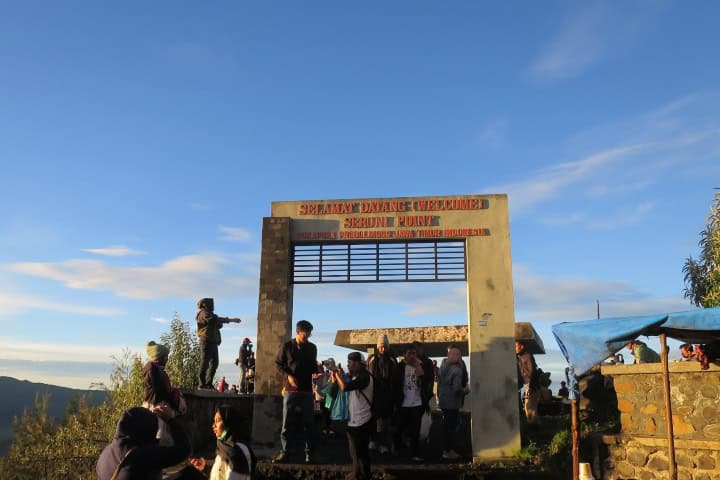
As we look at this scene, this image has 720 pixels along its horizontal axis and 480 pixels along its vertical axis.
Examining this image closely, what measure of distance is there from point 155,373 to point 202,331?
4.40m

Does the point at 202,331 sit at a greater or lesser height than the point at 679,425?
greater

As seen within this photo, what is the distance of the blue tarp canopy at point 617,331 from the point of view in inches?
328

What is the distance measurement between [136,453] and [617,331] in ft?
21.7

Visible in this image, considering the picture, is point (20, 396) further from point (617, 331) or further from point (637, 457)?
point (617, 331)

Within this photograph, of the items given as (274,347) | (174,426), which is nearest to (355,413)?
(174,426)

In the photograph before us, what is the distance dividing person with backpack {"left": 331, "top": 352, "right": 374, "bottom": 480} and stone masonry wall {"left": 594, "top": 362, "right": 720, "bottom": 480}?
4.71 meters

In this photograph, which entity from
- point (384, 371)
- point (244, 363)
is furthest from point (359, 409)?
point (244, 363)

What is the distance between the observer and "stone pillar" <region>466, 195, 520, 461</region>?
10.9m

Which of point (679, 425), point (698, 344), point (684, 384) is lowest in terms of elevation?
point (679, 425)

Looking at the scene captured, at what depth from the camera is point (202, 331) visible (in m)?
11.1

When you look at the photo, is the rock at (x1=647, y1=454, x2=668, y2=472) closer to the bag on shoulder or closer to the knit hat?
the bag on shoulder

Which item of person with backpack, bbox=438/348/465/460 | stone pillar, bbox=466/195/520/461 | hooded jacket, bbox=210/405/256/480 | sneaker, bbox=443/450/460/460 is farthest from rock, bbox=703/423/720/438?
hooded jacket, bbox=210/405/256/480

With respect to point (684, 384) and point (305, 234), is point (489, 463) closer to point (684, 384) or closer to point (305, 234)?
point (684, 384)

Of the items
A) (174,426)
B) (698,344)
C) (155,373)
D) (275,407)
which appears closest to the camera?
(174,426)
